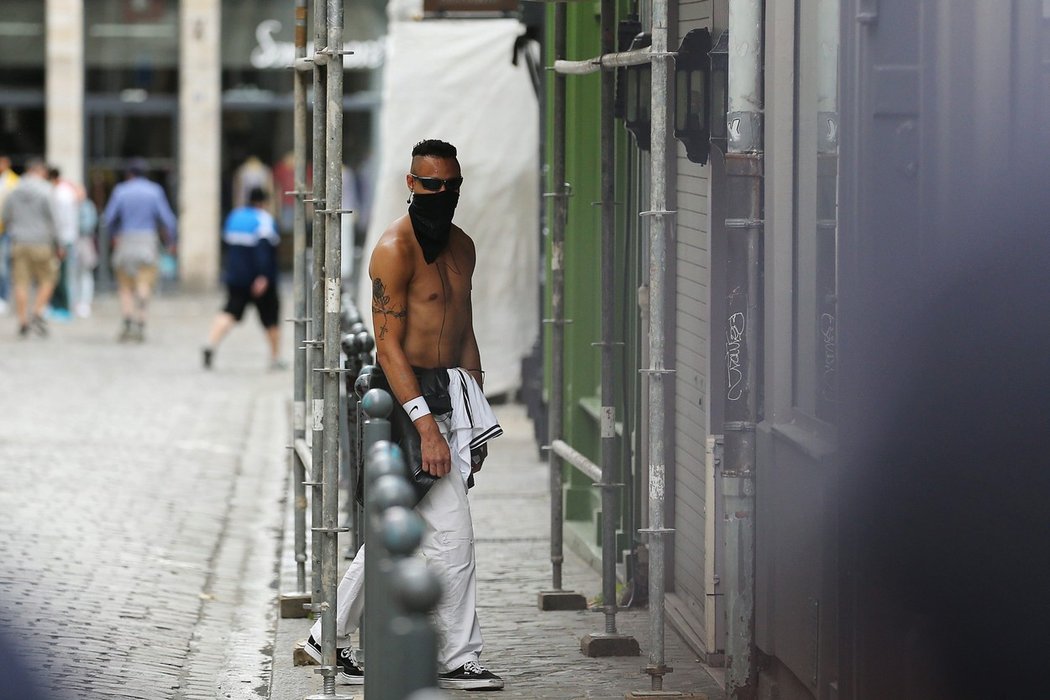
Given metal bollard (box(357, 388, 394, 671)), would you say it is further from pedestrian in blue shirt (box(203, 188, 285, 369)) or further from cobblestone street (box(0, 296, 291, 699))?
pedestrian in blue shirt (box(203, 188, 285, 369))

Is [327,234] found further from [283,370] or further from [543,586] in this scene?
[283,370]

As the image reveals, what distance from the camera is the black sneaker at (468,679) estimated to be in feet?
20.3

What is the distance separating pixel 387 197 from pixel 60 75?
659 inches

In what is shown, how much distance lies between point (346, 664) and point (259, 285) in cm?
1166

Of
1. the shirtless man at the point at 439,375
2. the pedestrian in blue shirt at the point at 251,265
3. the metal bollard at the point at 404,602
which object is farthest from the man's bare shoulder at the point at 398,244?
the pedestrian in blue shirt at the point at 251,265

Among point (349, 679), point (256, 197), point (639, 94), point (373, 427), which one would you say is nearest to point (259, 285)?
point (256, 197)

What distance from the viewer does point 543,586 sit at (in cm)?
826

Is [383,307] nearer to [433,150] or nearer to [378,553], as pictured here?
[433,150]

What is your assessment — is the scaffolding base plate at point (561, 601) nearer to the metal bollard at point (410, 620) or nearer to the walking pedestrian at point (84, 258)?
the metal bollard at point (410, 620)

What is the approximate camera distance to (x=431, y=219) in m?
6.08

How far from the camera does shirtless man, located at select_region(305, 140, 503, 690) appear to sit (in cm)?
604

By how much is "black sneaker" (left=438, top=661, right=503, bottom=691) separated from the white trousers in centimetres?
2

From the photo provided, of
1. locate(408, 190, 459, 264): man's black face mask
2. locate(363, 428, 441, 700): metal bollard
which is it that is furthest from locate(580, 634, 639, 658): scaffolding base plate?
locate(363, 428, 441, 700): metal bollard

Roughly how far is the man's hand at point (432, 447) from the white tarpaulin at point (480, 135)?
755cm
